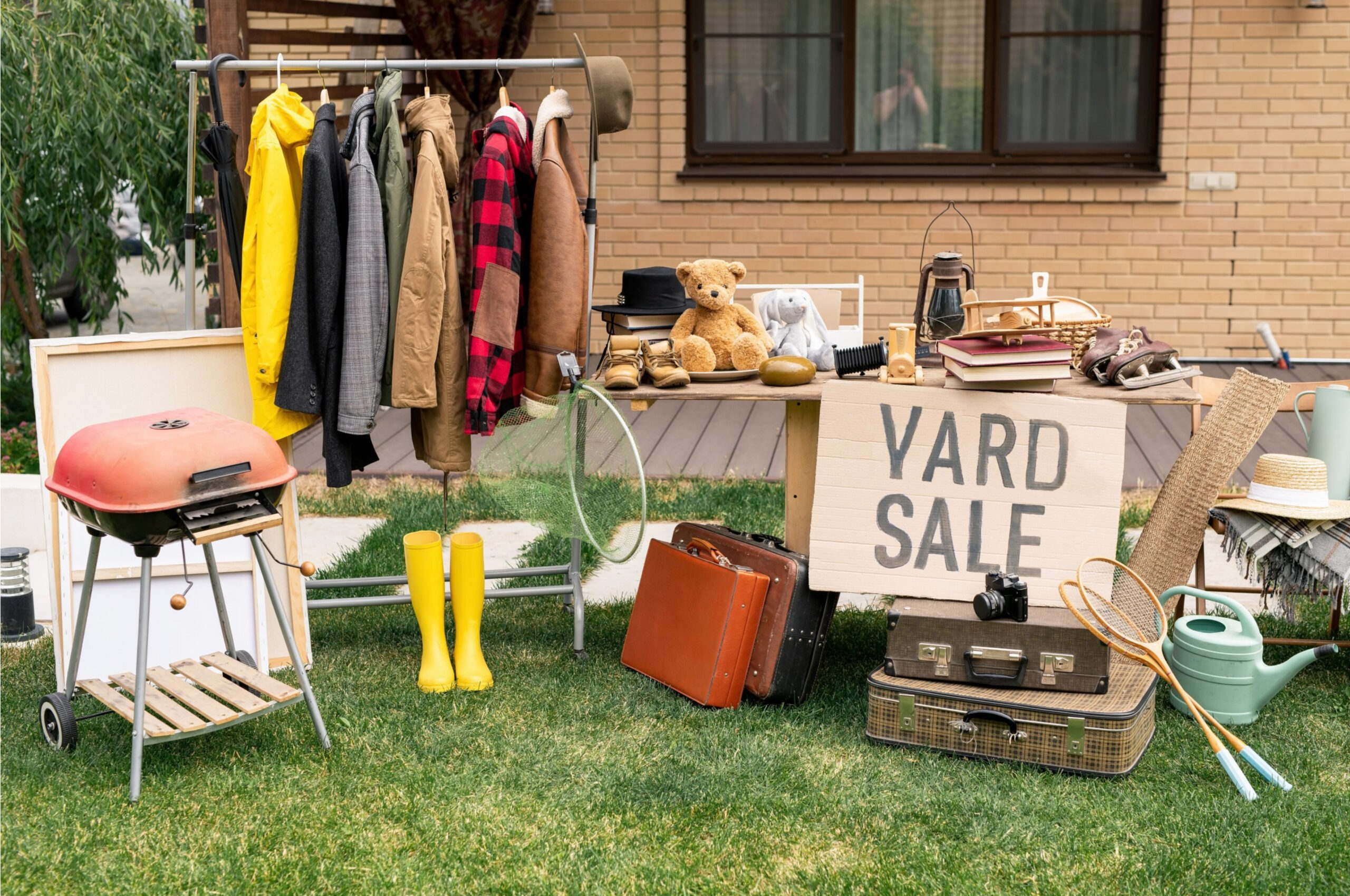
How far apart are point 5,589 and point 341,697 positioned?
1203 mm

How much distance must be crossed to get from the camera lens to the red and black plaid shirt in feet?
4.51

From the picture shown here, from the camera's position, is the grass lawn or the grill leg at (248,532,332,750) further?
the grill leg at (248,532,332,750)

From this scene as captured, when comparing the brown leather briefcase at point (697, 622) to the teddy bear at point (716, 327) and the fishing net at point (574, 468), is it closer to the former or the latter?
the fishing net at point (574, 468)

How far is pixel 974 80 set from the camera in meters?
7.41

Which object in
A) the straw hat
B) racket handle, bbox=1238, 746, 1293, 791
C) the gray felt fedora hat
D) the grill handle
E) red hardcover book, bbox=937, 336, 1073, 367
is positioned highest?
the gray felt fedora hat

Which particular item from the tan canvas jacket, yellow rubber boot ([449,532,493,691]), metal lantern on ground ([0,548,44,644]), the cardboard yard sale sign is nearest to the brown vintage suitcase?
the cardboard yard sale sign

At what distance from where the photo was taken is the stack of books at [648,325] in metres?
3.74

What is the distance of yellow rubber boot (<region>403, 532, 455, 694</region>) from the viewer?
12.0ft

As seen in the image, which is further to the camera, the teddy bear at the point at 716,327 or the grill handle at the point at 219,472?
the teddy bear at the point at 716,327

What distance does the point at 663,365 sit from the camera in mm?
3523

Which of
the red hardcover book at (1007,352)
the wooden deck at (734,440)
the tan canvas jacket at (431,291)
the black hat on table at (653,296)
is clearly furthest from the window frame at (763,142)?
the red hardcover book at (1007,352)

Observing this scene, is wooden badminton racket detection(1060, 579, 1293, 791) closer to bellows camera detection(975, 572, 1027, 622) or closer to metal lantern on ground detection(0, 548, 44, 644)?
bellows camera detection(975, 572, 1027, 622)

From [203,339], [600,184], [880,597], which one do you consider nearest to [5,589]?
[203,339]

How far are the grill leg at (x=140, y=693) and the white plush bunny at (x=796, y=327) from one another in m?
1.70
